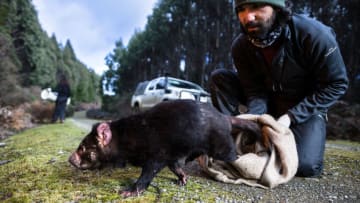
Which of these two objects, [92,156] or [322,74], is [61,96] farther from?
[322,74]

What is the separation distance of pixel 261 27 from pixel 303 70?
81cm

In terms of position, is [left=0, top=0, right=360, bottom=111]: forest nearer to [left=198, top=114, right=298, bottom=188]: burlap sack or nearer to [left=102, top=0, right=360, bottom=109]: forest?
[left=102, top=0, right=360, bottom=109]: forest

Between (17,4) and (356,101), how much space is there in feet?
95.4

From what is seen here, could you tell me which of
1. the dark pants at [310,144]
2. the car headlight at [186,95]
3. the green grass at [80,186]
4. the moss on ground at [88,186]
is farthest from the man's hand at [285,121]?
the car headlight at [186,95]

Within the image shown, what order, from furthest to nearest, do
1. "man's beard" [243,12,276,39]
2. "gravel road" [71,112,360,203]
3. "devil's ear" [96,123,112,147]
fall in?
"man's beard" [243,12,276,39], "devil's ear" [96,123,112,147], "gravel road" [71,112,360,203]

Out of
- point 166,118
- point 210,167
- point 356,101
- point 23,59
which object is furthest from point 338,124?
point 23,59

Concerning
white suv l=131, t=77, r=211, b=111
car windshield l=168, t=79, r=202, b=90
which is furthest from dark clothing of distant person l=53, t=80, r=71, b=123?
car windshield l=168, t=79, r=202, b=90

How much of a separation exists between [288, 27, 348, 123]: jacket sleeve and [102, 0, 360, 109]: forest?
→ 43.5 feet

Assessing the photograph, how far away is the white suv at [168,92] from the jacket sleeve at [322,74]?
991 centimetres

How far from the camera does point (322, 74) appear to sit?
3.35m

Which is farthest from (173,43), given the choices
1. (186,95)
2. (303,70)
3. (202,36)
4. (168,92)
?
(303,70)

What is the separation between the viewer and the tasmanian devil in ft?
8.62

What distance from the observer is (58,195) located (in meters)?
2.54

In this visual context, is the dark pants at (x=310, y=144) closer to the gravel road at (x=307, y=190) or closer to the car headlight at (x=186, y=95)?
the gravel road at (x=307, y=190)
